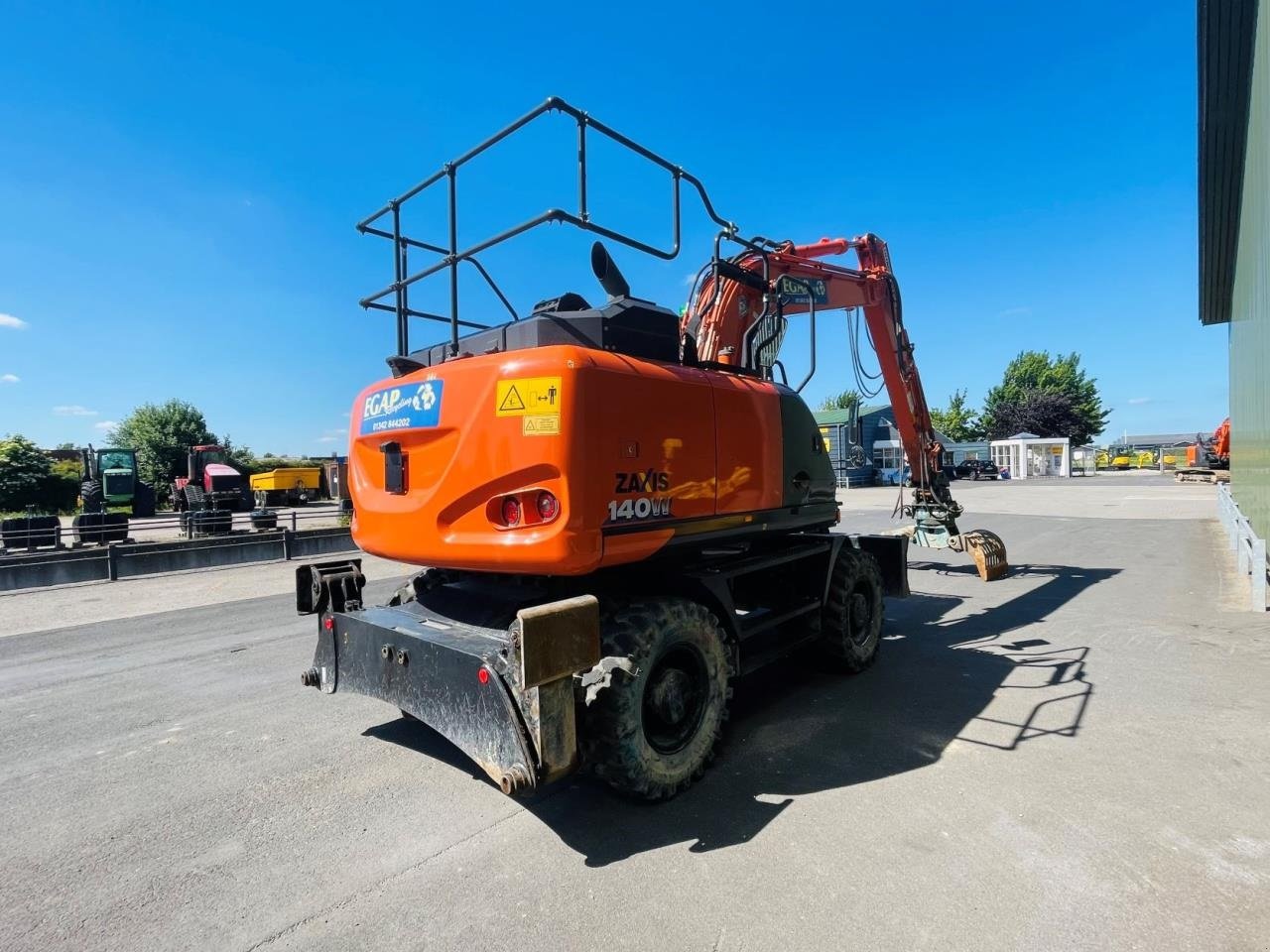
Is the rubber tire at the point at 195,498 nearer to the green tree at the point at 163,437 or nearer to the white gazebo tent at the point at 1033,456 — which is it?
the green tree at the point at 163,437

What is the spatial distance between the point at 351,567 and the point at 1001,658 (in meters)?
5.75

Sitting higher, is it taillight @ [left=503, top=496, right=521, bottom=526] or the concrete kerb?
taillight @ [left=503, top=496, right=521, bottom=526]

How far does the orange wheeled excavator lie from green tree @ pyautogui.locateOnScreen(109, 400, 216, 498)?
137 feet

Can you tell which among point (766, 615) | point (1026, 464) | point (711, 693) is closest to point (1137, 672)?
point (766, 615)

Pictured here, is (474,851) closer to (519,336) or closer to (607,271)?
(519,336)

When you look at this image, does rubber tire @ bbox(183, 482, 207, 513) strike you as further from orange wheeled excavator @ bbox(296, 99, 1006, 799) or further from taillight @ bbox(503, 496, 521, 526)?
Result: taillight @ bbox(503, 496, 521, 526)

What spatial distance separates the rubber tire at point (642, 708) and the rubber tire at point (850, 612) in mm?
1872

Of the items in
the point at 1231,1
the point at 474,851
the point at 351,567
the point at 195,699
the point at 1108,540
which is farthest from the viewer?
the point at 1108,540

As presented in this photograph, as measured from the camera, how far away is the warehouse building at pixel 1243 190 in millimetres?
8859

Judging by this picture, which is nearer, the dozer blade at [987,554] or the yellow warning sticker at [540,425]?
the yellow warning sticker at [540,425]

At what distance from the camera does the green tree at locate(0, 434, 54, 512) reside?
81.3 ft

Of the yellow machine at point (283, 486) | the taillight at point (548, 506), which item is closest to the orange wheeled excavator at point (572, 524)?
the taillight at point (548, 506)

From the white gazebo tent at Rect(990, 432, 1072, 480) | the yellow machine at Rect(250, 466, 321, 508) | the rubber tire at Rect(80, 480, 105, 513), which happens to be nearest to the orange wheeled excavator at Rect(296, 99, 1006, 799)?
the rubber tire at Rect(80, 480, 105, 513)

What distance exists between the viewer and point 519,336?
12.4 feet
